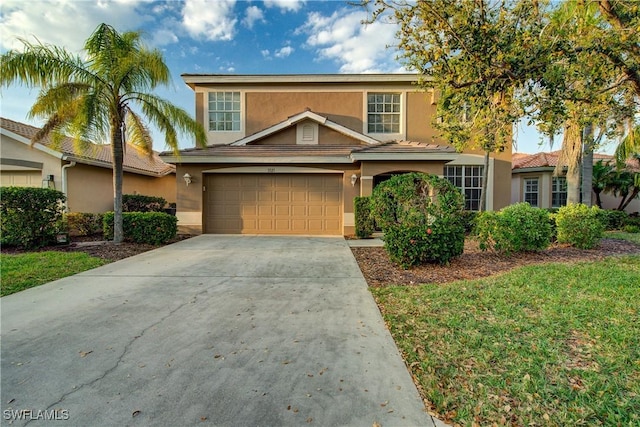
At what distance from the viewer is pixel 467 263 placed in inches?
270

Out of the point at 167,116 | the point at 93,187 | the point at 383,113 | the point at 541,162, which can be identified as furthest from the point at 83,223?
the point at 541,162

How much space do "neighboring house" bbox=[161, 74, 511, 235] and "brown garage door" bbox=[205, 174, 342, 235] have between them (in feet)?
0.13

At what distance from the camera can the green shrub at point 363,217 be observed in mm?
10820

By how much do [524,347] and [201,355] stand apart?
3.38 meters

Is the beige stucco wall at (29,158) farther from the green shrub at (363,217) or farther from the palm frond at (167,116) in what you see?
the green shrub at (363,217)

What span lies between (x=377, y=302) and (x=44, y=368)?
3.97 m

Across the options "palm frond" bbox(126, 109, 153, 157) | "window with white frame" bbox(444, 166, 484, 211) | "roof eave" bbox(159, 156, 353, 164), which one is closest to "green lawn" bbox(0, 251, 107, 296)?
"palm frond" bbox(126, 109, 153, 157)

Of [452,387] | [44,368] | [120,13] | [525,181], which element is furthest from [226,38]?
[525,181]

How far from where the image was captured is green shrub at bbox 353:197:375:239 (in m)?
10.8

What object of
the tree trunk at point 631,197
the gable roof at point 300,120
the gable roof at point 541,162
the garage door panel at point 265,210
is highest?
the gable roof at point 300,120

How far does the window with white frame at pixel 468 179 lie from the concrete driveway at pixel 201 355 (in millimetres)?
10297

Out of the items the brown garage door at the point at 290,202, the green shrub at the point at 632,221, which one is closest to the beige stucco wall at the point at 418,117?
the brown garage door at the point at 290,202

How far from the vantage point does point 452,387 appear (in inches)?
99.2

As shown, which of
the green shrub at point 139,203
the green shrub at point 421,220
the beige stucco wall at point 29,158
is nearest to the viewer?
the green shrub at point 421,220
